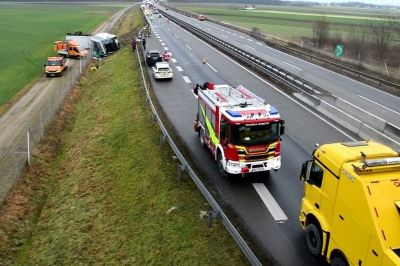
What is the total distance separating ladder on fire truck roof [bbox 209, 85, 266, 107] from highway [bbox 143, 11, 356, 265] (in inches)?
129

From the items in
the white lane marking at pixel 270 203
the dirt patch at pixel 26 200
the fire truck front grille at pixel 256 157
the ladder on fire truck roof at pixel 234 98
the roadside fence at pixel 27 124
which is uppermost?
the ladder on fire truck roof at pixel 234 98

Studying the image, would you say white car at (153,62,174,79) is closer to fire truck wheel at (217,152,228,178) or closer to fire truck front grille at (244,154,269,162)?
fire truck wheel at (217,152,228,178)

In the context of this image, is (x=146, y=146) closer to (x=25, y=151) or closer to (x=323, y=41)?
(x=25, y=151)

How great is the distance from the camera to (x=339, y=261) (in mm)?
11367

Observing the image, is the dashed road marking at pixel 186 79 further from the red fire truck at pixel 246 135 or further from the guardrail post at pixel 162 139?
the red fire truck at pixel 246 135

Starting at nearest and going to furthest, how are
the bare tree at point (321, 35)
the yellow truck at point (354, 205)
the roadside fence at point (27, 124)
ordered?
the yellow truck at point (354, 205) → the roadside fence at point (27, 124) → the bare tree at point (321, 35)

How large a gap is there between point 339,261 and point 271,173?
8.20m

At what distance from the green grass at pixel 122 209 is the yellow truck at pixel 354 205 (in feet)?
9.16

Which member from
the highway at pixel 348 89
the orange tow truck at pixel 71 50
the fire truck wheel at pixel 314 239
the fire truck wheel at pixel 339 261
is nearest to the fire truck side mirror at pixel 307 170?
the fire truck wheel at pixel 314 239

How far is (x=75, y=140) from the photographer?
29.0 metres

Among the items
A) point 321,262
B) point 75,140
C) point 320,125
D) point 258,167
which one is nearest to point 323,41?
point 320,125

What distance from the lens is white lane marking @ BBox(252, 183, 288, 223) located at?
1562cm

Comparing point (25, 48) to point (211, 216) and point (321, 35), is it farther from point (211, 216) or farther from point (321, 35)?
point (211, 216)

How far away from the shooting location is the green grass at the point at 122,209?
48.2ft
